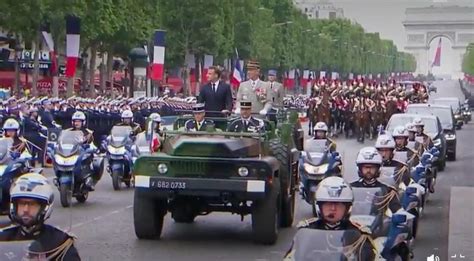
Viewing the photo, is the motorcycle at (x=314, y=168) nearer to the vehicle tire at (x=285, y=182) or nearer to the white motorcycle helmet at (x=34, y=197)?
the vehicle tire at (x=285, y=182)

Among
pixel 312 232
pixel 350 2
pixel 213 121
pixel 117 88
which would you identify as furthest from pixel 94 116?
pixel 117 88

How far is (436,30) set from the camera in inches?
6191

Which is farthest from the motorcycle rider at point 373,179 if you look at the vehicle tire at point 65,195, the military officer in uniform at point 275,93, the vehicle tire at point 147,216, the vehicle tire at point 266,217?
the vehicle tire at point 65,195

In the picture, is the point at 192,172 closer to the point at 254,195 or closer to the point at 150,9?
the point at 254,195

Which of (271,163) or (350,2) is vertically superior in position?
(350,2)

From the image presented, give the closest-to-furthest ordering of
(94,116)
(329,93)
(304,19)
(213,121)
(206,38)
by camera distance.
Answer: (213,121), (94,116), (329,93), (206,38), (304,19)

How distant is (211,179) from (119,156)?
874cm

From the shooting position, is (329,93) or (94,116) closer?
(94,116)

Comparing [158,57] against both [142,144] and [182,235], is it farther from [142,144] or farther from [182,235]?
[182,235]

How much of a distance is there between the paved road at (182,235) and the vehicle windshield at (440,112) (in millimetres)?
11038

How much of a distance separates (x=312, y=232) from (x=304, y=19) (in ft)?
306

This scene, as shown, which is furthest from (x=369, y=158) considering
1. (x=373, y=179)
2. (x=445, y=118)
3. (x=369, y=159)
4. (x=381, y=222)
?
(x=445, y=118)

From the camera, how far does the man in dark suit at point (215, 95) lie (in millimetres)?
17359

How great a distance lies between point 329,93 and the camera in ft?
157
